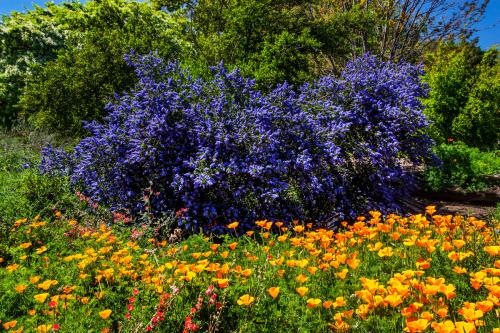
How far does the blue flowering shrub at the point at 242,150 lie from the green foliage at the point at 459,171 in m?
3.38

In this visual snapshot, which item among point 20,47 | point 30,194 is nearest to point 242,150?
point 30,194

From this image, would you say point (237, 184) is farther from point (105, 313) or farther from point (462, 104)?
point (462, 104)

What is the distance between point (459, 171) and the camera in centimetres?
1036

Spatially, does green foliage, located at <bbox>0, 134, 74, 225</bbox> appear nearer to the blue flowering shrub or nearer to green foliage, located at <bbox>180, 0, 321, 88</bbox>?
the blue flowering shrub

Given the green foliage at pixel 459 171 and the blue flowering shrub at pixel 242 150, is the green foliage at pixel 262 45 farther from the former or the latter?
the green foliage at pixel 459 171

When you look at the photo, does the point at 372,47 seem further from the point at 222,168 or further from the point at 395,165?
the point at 222,168

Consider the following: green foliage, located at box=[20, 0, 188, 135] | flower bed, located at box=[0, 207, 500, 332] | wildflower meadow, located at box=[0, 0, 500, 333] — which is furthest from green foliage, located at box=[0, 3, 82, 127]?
flower bed, located at box=[0, 207, 500, 332]

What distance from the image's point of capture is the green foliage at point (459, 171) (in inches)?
403

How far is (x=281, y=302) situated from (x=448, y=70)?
12.7 metres

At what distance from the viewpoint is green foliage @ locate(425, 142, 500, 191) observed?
10227mm

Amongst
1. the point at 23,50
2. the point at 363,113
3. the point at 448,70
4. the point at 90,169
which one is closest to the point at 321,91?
the point at 363,113

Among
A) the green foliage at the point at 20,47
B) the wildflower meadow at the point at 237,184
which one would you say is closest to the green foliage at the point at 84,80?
the wildflower meadow at the point at 237,184

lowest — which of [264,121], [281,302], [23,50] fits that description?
[281,302]

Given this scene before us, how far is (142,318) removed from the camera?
2.55 metres
